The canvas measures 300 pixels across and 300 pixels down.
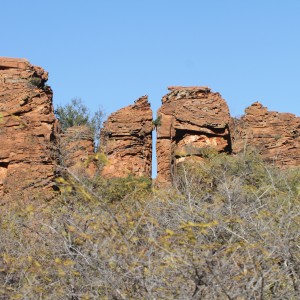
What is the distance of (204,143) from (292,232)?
21.0 m

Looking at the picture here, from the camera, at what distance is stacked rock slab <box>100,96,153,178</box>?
27.2m

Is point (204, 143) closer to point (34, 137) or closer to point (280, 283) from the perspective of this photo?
point (34, 137)

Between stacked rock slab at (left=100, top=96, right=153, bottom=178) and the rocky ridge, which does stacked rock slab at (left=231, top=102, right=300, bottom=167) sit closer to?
the rocky ridge

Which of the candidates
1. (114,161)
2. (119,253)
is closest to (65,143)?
(114,161)

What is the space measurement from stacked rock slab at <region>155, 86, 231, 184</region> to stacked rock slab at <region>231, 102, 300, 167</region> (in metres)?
3.01

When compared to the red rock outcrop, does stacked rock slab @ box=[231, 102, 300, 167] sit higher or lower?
higher

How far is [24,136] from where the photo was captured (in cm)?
2058

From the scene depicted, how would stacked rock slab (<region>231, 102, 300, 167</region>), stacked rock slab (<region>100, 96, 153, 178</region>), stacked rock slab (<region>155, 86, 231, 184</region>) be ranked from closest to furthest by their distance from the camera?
stacked rock slab (<region>155, 86, 231, 184</region>)
stacked rock slab (<region>100, 96, 153, 178</region>)
stacked rock slab (<region>231, 102, 300, 167</region>)

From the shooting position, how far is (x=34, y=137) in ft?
66.6

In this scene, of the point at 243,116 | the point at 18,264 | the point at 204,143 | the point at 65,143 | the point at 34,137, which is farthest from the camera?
the point at 243,116

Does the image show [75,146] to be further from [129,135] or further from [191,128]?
[191,128]

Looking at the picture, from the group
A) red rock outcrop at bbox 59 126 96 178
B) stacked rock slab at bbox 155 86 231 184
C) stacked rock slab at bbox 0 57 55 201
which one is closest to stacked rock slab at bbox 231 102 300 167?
stacked rock slab at bbox 155 86 231 184

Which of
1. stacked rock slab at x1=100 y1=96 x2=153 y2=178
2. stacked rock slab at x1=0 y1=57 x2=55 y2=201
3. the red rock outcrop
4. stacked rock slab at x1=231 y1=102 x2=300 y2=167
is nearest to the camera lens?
stacked rock slab at x1=0 y1=57 x2=55 y2=201

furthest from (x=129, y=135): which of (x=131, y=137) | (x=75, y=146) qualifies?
(x=75, y=146)
